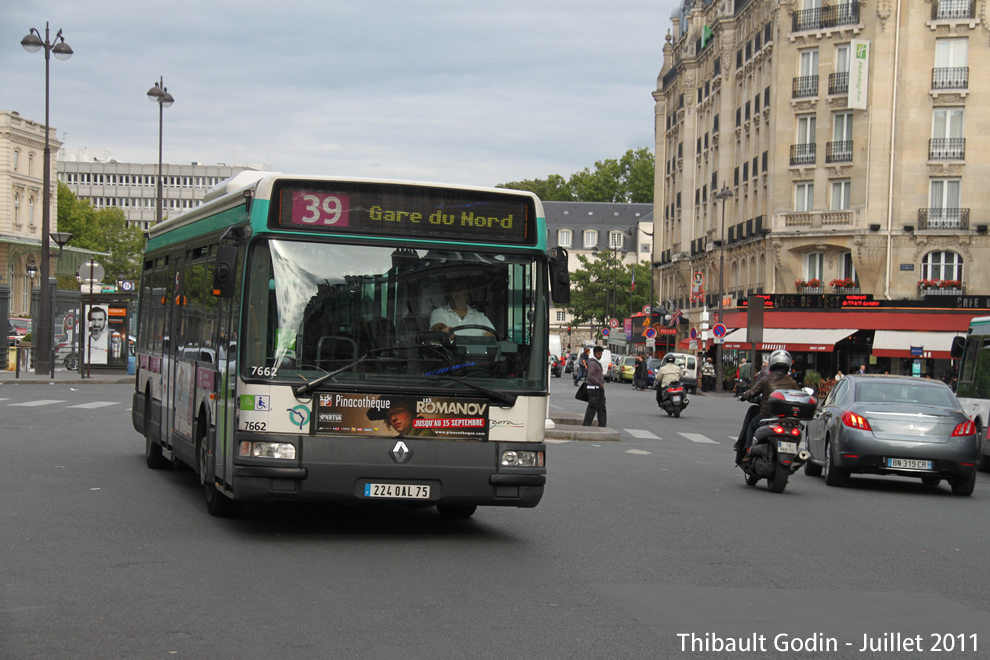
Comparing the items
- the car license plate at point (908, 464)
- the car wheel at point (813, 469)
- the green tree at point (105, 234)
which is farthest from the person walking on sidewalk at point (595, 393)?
the green tree at point (105, 234)

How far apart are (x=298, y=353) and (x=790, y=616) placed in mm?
4205

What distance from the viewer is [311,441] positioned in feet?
32.0

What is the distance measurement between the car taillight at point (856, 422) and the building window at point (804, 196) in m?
45.4

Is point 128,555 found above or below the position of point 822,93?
below

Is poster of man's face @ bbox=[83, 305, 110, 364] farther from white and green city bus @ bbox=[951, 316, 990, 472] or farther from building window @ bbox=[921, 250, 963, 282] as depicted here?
building window @ bbox=[921, 250, 963, 282]

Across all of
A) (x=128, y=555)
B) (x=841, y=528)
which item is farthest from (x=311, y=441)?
(x=841, y=528)

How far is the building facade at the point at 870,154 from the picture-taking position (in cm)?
5697

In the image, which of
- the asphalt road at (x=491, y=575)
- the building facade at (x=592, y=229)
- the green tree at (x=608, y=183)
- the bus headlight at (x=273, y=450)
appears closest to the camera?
the asphalt road at (x=491, y=575)

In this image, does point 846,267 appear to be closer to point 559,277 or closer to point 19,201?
point 559,277

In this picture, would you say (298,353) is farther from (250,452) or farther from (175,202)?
(175,202)

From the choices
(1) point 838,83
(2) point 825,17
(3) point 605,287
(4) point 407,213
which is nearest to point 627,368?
(1) point 838,83

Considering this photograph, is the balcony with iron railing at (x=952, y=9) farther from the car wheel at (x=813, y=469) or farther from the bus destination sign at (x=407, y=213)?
the bus destination sign at (x=407, y=213)

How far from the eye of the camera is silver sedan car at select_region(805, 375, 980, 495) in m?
15.9

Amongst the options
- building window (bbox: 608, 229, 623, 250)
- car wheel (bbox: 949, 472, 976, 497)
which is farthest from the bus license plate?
building window (bbox: 608, 229, 623, 250)
